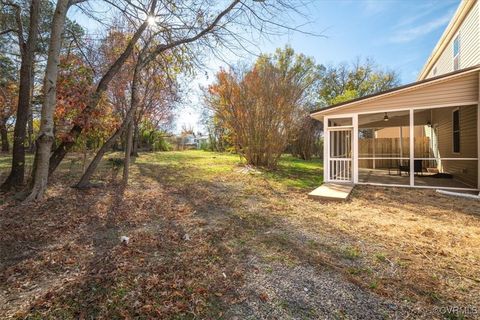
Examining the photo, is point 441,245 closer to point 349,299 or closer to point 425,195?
point 349,299

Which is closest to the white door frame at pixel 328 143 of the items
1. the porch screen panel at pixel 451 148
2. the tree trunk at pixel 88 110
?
the porch screen panel at pixel 451 148

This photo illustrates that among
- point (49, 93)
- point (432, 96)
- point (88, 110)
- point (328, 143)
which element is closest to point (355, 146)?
point (328, 143)

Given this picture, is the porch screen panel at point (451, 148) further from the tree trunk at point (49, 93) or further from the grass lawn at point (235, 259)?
the tree trunk at point (49, 93)

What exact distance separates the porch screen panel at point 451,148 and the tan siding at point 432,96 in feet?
3.59

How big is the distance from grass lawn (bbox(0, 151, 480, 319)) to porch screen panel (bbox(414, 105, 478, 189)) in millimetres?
2843

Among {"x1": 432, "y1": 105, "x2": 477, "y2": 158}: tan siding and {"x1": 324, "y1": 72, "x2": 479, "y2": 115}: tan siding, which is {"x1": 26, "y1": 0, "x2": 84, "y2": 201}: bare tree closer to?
{"x1": 324, "y1": 72, "x2": 479, "y2": 115}: tan siding

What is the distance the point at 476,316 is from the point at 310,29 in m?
4.40

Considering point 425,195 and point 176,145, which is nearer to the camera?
point 425,195

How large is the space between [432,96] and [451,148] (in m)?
3.53

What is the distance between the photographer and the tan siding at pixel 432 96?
21.9 ft

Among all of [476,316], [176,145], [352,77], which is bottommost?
[476,316]

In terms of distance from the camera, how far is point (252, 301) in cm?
219

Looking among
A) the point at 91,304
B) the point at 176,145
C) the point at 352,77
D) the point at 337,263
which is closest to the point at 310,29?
the point at 337,263

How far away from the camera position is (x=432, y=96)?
7047 mm
